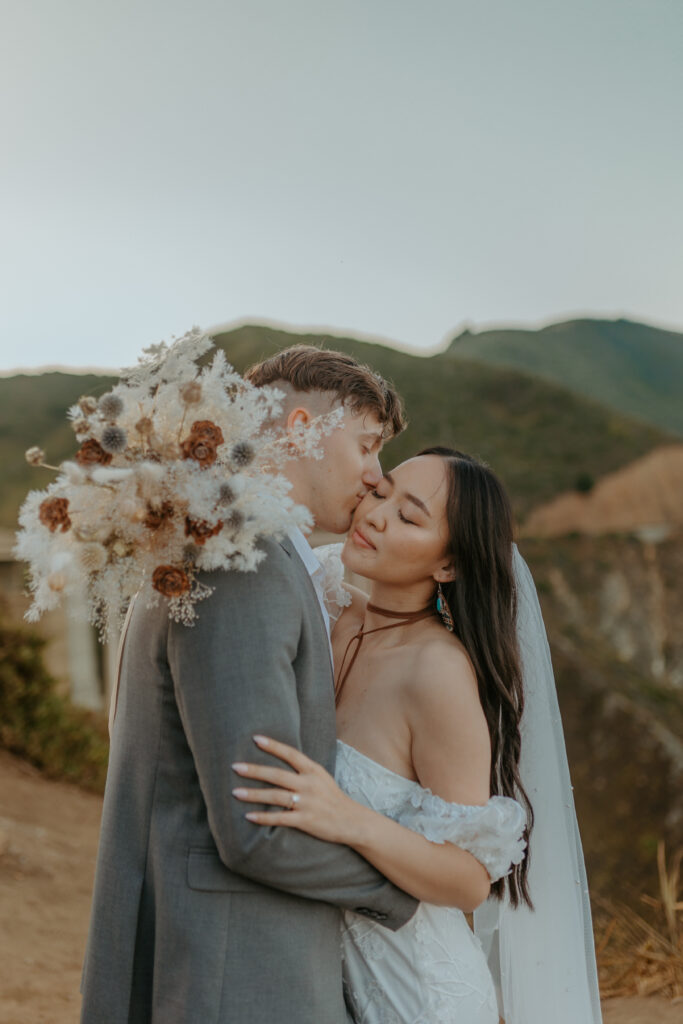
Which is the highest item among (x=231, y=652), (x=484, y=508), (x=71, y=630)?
(x=484, y=508)

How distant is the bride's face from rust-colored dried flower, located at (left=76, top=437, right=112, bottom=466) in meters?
1.00

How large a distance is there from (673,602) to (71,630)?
86.1 feet

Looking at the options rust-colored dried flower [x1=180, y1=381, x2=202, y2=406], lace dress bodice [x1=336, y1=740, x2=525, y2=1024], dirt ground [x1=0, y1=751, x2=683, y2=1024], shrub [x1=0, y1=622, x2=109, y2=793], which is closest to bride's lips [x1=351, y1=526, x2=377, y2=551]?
lace dress bodice [x1=336, y1=740, x2=525, y2=1024]

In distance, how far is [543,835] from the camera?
2.93 m

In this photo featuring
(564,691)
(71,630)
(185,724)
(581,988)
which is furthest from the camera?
Answer: (564,691)

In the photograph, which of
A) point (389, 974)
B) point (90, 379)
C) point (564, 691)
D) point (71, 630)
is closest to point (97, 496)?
point (389, 974)

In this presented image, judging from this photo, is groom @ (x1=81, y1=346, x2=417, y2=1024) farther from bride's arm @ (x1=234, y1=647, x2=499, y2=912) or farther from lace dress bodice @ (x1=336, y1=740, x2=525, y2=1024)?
lace dress bodice @ (x1=336, y1=740, x2=525, y2=1024)

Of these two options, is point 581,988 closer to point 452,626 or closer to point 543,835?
point 543,835

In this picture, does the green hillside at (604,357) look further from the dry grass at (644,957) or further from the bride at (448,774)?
the bride at (448,774)

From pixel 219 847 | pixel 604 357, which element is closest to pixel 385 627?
pixel 219 847

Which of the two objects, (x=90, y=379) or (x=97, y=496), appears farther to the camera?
(x=90, y=379)

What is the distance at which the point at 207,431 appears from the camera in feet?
6.15

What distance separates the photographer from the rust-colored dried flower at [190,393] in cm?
189

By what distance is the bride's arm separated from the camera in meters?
1.98
